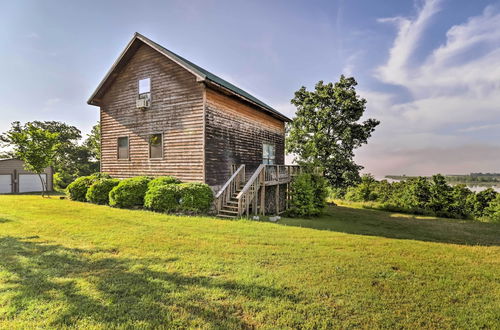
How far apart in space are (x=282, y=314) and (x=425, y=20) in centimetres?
1198

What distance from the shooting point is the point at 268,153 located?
16.7 m

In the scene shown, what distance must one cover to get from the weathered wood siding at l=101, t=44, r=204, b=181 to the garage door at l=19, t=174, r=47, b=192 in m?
14.6

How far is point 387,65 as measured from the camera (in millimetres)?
11016

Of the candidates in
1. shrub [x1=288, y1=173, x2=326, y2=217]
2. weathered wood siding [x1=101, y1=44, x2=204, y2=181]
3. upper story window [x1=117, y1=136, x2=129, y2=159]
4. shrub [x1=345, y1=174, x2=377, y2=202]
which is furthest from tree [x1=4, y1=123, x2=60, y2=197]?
shrub [x1=345, y1=174, x2=377, y2=202]

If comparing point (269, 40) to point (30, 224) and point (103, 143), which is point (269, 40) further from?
point (30, 224)

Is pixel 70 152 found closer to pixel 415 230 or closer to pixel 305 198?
pixel 305 198

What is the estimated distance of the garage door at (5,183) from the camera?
68.5 ft

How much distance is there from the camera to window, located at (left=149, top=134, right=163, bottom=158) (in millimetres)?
12609

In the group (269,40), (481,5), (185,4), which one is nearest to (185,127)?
(185,4)

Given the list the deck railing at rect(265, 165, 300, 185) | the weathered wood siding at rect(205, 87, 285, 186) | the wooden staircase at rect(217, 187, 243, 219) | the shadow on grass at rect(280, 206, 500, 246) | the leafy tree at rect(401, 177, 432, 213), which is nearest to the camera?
the shadow on grass at rect(280, 206, 500, 246)

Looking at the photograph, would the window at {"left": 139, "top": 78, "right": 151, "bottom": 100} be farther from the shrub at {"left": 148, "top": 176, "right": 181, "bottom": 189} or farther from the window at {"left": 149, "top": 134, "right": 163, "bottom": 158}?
the shrub at {"left": 148, "top": 176, "right": 181, "bottom": 189}

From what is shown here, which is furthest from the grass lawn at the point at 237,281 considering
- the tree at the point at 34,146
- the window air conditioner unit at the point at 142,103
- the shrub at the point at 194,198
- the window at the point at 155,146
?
the tree at the point at 34,146

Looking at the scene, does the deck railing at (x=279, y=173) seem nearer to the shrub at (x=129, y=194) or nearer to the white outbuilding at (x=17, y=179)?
the shrub at (x=129, y=194)

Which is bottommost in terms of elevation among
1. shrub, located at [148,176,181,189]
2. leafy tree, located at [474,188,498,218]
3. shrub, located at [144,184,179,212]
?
leafy tree, located at [474,188,498,218]
